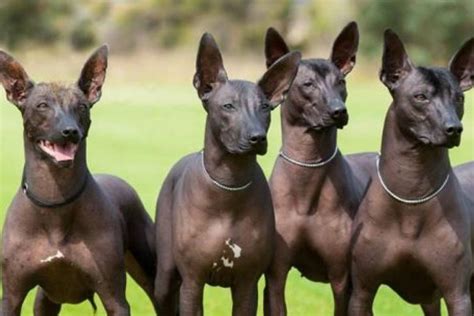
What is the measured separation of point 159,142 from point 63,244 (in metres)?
22.5

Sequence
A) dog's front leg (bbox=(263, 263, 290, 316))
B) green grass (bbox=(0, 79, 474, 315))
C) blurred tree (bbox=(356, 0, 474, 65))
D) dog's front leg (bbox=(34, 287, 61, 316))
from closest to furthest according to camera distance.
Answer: dog's front leg (bbox=(263, 263, 290, 316))
dog's front leg (bbox=(34, 287, 61, 316))
green grass (bbox=(0, 79, 474, 315))
blurred tree (bbox=(356, 0, 474, 65))

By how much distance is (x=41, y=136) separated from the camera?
684 cm

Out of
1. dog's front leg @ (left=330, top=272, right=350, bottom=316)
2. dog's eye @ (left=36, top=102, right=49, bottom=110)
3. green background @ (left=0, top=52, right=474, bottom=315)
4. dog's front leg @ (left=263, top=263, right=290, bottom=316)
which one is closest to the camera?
dog's eye @ (left=36, top=102, right=49, bottom=110)

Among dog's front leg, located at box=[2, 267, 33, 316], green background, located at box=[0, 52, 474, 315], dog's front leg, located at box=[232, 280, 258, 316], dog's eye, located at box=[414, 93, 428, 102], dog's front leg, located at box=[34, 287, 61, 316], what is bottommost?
green background, located at box=[0, 52, 474, 315]

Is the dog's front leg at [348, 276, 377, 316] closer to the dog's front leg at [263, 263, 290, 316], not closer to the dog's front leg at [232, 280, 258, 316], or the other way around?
the dog's front leg at [263, 263, 290, 316]

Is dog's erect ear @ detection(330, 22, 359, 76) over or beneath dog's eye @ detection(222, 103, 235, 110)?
over

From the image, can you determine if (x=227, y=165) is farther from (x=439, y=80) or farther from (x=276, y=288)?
(x=439, y=80)

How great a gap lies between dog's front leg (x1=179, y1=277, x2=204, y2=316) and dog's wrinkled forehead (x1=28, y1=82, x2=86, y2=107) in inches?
55.1

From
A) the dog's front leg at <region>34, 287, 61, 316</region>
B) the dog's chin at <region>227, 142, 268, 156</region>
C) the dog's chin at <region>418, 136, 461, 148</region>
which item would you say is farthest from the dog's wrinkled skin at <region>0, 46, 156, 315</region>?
the dog's chin at <region>418, 136, 461, 148</region>

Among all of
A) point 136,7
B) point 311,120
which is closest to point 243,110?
point 311,120

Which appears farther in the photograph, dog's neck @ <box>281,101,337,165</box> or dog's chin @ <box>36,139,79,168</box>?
dog's neck @ <box>281,101,337,165</box>

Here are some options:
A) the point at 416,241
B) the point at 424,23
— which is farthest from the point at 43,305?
the point at 424,23

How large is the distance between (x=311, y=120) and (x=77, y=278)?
1.96 metres

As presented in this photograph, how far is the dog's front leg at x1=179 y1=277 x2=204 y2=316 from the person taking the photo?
24.0 feet
